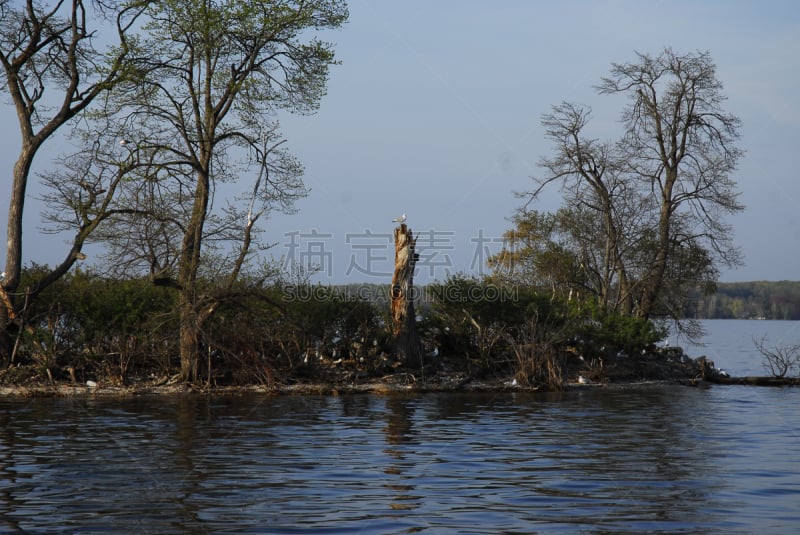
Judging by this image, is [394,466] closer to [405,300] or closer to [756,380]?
[405,300]

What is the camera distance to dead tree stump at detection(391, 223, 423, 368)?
26875 millimetres

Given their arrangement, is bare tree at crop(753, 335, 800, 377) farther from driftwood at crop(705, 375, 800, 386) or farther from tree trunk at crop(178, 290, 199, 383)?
tree trunk at crop(178, 290, 199, 383)

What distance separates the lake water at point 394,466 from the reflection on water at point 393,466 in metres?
0.04

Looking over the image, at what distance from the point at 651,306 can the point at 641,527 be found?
26.2 meters

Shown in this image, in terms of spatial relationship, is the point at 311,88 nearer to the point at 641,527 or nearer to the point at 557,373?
the point at 557,373

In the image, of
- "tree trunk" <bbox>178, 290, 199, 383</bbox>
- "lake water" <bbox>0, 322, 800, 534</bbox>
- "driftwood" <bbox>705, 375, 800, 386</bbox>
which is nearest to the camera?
"lake water" <bbox>0, 322, 800, 534</bbox>

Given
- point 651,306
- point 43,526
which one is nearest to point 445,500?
point 43,526

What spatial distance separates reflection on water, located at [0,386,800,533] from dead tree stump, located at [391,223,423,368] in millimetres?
3735

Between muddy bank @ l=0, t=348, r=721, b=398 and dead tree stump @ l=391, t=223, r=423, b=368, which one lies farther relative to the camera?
dead tree stump @ l=391, t=223, r=423, b=368

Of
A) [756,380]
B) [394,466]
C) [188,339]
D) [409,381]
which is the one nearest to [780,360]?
[756,380]

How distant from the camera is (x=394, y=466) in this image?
1438 centimetres

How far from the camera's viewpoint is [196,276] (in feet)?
83.0

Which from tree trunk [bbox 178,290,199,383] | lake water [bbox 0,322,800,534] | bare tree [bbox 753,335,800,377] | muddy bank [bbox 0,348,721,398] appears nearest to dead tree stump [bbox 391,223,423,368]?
muddy bank [bbox 0,348,721,398]

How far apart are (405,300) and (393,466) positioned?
41.6ft
